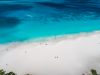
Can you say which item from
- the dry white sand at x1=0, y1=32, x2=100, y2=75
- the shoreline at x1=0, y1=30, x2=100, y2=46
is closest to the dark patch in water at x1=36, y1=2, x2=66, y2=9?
the shoreline at x1=0, y1=30, x2=100, y2=46

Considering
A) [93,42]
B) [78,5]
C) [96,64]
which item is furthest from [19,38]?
[78,5]

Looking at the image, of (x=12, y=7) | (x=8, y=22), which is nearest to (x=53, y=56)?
(x=8, y=22)

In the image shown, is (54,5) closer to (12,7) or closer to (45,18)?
(45,18)

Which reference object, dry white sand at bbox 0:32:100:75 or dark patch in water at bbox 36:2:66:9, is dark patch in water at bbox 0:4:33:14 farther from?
dry white sand at bbox 0:32:100:75

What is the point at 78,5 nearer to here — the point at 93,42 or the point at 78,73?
the point at 93,42

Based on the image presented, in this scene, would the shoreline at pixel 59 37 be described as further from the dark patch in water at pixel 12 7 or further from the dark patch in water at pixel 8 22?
the dark patch in water at pixel 12 7

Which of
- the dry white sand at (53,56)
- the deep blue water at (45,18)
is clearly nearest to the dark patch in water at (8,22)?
the deep blue water at (45,18)
